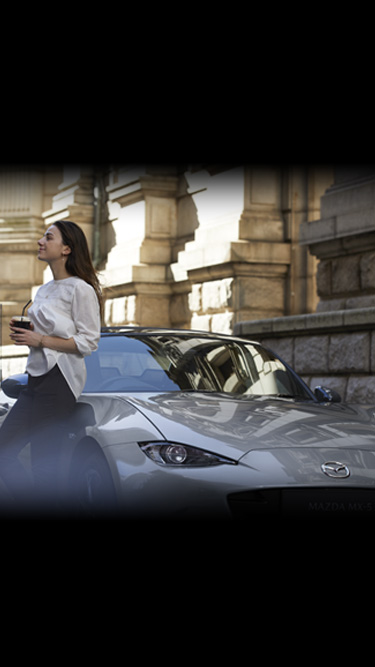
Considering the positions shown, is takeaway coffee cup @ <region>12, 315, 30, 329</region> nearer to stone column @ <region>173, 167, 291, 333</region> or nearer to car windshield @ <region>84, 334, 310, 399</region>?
car windshield @ <region>84, 334, 310, 399</region>

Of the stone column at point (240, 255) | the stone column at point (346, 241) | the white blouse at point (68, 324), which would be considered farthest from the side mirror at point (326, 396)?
the stone column at point (240, 255)

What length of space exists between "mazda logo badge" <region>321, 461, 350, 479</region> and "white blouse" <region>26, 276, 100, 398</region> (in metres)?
1.29

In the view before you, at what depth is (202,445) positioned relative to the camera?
14.8 feet

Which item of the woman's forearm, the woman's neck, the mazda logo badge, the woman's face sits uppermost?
the woman's face

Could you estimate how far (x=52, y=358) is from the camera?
4965 mm

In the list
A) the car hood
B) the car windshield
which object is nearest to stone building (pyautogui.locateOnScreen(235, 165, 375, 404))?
the car windshield

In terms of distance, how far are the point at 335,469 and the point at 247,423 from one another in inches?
20.7

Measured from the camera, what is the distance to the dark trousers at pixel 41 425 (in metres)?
4.97

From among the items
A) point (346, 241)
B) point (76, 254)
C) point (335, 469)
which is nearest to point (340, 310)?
point (346, 241)

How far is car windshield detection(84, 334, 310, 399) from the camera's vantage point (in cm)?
570

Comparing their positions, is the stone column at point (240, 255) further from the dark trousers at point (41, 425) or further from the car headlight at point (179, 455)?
the car headlight at point (179, 455)

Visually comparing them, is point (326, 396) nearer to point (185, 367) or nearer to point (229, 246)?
point (185, 367)

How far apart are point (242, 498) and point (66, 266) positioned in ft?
5.12

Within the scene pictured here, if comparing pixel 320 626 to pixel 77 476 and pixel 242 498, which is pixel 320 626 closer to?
pixel 242 498
